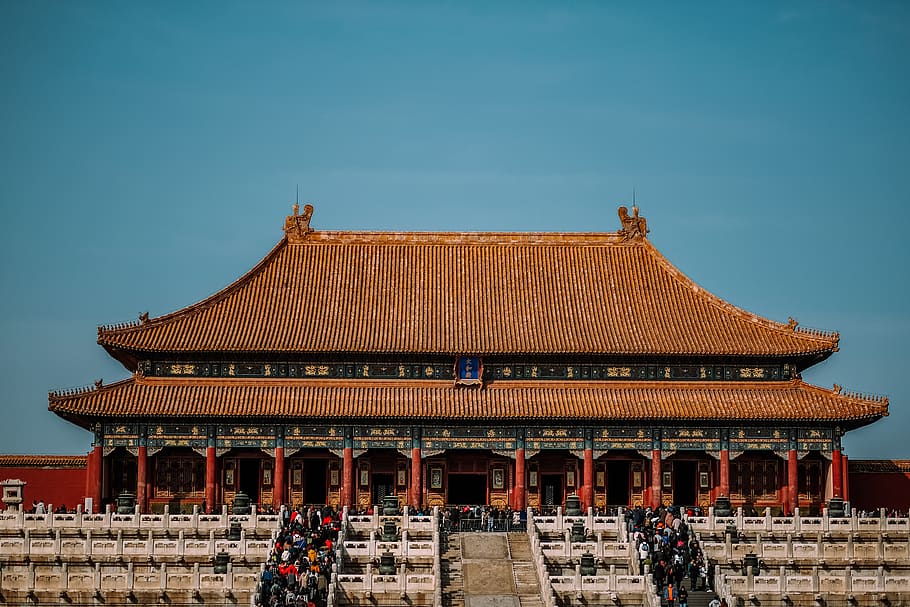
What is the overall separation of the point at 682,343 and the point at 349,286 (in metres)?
15.7

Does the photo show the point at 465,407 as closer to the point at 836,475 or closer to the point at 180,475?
the point at 180,475

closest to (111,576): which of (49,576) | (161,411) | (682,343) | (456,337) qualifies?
(49,576)

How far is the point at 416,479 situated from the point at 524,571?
61.1ft

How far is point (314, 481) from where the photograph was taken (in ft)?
238

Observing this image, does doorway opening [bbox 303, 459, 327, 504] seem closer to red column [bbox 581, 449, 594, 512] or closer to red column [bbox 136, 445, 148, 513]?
red column [bbox 136, 445, 148, 513]

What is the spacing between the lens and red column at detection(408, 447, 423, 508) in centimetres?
→ 7025

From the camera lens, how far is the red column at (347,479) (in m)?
70.2

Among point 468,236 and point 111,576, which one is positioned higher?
point 468,236

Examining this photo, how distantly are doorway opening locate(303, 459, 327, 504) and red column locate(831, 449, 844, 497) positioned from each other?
70.9 ft

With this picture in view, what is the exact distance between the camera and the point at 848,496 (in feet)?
235

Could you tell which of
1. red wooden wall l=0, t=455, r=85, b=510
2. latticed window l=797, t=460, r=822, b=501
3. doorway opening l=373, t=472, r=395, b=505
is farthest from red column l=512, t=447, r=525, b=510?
red wooden wall l=0, t=455, r=85, b=510

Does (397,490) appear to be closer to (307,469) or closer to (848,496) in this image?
(307,469)

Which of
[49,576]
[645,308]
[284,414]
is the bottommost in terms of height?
[49,576]

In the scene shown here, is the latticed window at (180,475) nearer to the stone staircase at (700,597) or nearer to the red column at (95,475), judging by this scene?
the red column at (95,475)
